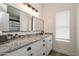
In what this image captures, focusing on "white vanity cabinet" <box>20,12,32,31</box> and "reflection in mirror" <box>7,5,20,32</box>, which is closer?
"reflection in mirror" <box>7,5,20,32</box>

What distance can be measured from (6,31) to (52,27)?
1.14 metres

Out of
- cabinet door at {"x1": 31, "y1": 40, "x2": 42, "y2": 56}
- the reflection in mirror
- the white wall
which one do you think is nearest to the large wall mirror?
the reflection in mirror

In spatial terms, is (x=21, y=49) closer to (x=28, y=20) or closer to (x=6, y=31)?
(x=6, y=31)

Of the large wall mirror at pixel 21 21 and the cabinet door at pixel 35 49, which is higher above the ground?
the large wall mirror at pixel 21 21

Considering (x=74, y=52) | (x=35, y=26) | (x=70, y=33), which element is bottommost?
(x=74, y=52)

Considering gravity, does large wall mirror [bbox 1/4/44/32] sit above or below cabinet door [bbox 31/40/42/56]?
above

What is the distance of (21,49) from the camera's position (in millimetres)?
1243

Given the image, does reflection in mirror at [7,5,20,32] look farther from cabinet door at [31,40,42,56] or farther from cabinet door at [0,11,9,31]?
cabinet door at [31,40,42,56]

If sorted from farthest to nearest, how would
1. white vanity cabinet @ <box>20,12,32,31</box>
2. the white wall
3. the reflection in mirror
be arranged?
the white wall < white vanity cabinet @ <box>20,12,32,31</box> < the reflection in mirror

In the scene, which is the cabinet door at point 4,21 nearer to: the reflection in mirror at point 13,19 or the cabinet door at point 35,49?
the reflection in mirror at point 13,19

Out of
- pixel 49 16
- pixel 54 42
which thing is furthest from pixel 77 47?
pixel 49 16

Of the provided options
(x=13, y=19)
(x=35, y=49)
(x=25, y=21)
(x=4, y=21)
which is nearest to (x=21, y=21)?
(x=25, y=21)

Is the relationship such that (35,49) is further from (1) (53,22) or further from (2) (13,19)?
(1) (53,22)

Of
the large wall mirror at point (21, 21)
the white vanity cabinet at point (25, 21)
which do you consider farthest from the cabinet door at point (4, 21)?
the white vanity cabinet at point (25, 21)
